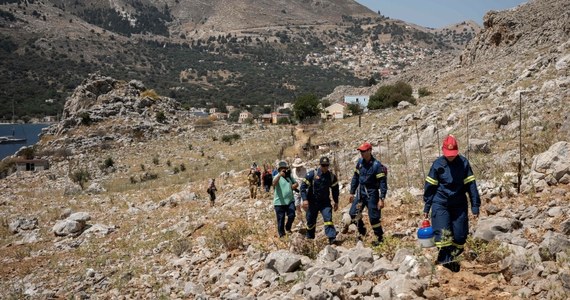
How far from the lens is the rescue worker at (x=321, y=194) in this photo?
6.34 metres

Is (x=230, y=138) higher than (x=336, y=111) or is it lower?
lower

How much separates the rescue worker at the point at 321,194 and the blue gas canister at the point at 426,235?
1.52 m

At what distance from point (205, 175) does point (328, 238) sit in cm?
1558

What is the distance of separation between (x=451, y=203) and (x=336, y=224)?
10.4ft

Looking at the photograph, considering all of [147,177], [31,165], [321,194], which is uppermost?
[321,194]

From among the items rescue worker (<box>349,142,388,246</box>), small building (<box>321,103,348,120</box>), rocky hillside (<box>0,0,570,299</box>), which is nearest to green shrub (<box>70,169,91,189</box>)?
rocky hillside (<box>0,0,570,299</box>)

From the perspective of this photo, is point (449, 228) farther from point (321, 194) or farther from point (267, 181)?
point (267, 181)

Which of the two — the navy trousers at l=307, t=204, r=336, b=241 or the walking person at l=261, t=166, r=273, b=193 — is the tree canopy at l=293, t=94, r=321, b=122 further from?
the navy trousers at l=307, t=204, r=336, b=241

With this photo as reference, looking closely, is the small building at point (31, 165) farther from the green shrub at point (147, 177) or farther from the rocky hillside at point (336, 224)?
the green shrub at point (147, 177)

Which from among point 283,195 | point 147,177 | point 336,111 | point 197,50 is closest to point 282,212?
point 283,195

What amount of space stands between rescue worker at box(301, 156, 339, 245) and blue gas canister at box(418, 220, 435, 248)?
152cm

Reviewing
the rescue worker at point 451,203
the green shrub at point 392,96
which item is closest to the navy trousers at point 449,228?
the rescue worker at point 451,203

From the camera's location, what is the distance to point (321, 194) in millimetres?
6441

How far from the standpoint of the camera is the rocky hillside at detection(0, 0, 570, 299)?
175 inches
